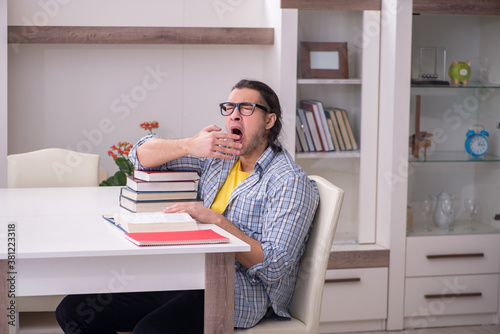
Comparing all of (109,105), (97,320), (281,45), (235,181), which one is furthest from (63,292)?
(109,105)

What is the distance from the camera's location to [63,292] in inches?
62.2

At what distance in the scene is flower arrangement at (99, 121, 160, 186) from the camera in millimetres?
3430

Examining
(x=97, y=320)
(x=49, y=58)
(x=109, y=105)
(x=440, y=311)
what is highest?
(x=49, y=58)

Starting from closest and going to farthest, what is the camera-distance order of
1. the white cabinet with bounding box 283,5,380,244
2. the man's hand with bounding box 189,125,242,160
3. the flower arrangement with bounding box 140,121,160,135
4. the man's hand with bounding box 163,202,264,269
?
the man's hand with bounding box 163,202,264,269
the man's hand with bounding box 189,125,242,160
the white cabinet with bounding box 283,5,380,244
the flower arrangement with bounding box 140,121,160,135

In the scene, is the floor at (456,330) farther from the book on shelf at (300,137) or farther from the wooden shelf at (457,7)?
the wooden shelf at (457,7)

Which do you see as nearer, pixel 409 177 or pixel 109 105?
pixel 409 177

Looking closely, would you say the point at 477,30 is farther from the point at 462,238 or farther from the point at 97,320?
the point at 97,320

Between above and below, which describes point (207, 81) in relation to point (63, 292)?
above

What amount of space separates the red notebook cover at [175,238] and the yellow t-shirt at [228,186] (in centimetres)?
47

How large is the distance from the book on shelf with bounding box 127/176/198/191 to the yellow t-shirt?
0.09 meters

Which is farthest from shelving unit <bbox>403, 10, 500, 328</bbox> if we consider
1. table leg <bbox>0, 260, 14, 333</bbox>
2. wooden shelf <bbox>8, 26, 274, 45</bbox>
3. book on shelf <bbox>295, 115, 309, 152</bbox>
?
table leg <bbox>0, 260, 14, 333</bbox>

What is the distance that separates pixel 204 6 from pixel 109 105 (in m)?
0.82

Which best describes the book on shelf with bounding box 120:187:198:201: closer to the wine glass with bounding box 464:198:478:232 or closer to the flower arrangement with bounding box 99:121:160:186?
the flower arrangement with bounding box 99:121:160:186

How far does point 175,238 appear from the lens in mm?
1641
